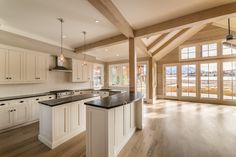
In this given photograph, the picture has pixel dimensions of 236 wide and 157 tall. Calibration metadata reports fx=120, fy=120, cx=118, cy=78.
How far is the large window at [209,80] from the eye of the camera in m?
6.58

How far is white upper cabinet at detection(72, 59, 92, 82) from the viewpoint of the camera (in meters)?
5.47

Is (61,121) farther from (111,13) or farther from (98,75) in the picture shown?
(98,75)

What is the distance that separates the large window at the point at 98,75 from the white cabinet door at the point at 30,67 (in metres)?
3.48

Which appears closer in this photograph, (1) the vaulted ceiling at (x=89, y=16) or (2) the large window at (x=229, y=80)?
(1) the vaulted ceiling at (x=89, y=16)

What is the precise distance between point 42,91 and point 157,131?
4.26 m

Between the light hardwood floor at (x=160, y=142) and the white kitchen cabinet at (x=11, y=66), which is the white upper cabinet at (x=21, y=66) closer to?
the white kitchen cabinet at (x=11, y=66)

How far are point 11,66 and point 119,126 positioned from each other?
356 centimetres

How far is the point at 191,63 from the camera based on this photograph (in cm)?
716

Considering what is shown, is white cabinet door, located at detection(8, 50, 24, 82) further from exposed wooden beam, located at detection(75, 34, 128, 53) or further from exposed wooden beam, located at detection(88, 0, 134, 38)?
exposed wooden beam, located at detection(88, 0, 134, 38)

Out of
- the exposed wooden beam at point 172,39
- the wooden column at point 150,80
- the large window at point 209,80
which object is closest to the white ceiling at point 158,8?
the exposed wooden beam at point 172,39

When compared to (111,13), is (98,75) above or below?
below

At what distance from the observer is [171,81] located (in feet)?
25.8

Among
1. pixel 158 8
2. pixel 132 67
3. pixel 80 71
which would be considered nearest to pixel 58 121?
pixel 132 67

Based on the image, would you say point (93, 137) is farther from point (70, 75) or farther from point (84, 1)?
point (70, 75)
